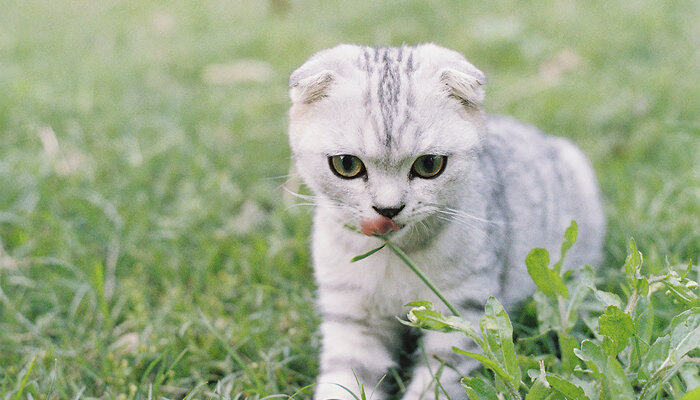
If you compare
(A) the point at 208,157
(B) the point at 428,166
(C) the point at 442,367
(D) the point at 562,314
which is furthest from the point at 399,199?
(A) the point at 208,157

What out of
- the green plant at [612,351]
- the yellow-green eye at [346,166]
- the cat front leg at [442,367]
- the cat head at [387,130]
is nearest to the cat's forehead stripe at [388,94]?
the cat head at [387,130]

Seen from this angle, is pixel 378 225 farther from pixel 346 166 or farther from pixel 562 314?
pixel 562 314

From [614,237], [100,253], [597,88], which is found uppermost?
[597,88]

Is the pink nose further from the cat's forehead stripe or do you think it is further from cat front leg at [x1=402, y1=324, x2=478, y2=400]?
cat front leg at [x1=402, y1=324, x2=478, y2=400]

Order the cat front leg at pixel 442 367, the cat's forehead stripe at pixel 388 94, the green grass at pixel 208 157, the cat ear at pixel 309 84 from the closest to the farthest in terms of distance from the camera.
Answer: the cat's forehead stripe at pixel 388 94, the cat ear at pixel 309 84, the cat front leg at pixel 442 367, the green grass at pixel 208 157

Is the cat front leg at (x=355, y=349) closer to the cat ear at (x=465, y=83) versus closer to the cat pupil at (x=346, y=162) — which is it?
the cat pupil at (x=346, y=162)

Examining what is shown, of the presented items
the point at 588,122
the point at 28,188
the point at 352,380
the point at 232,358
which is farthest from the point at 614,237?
the point at 28,188

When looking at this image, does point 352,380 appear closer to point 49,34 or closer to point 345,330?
point 345,330

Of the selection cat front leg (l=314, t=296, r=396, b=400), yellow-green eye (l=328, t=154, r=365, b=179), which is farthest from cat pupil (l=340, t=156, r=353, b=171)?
cat front leg (l=314, t=296, r=396, b=400)
